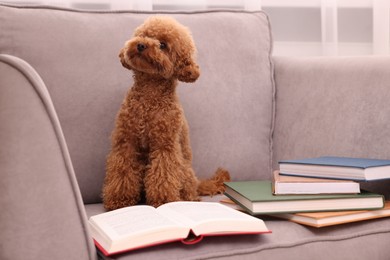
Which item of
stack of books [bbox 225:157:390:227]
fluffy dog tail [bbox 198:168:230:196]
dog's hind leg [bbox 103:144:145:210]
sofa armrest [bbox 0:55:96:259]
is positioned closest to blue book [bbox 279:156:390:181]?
stack of books [bbox 225:157:390:227]

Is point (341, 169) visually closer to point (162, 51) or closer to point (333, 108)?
point (333, 108)

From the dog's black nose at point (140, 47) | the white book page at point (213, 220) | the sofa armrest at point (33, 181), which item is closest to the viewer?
the sofa armrest at point (33, 181)

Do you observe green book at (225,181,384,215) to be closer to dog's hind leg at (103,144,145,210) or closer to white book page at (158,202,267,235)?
white book page at (158,202,267,235)

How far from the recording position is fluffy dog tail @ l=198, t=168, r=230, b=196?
1400 mm

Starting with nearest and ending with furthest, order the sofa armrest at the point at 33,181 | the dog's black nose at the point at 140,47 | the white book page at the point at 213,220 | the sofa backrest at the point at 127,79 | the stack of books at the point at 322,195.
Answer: the sofa armrest at the point at 33,181 → the white book page at the point at 213,220 → the stack of books at the point at 322,195 → the dog's black nose at the point at 140,47 → the sofa backrest at the point at 127,79

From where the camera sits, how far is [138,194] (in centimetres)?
128

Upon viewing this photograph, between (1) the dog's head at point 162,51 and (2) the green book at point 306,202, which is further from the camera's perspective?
(1) the dog's head at point 162,51

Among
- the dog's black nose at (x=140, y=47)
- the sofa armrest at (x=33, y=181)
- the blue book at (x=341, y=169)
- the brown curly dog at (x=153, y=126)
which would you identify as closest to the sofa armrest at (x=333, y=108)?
the blue book at (x=341, y=169)

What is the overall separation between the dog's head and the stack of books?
31 cm

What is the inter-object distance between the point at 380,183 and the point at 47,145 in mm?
849

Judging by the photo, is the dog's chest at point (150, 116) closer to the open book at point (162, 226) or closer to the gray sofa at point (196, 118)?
the gray sofa at point (196, 118)

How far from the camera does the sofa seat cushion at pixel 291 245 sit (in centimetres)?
91

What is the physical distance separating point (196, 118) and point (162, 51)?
0.31m

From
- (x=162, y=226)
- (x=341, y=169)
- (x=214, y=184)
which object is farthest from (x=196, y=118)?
(x=162, y=226)
